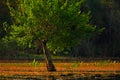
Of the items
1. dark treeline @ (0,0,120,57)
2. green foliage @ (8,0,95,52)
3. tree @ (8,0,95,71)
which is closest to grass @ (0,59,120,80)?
tree @ (8,0,95,71)

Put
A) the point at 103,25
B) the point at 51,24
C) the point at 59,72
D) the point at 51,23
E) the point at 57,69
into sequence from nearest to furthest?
the point at 59,72 → the point at 51,23 → the point at 51,24 → the point at 57,69 → the point at 103,25

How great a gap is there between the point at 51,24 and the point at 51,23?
0.21 metres

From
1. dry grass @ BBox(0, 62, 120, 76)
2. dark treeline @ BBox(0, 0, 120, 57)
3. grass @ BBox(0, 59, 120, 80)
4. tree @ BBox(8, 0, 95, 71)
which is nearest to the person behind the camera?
grass @ BBox(0, 59, 120, 80)

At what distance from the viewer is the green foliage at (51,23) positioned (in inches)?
1955

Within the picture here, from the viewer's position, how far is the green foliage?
1955 inches

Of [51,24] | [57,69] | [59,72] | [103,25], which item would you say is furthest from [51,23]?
[103,25]

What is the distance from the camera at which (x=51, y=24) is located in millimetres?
49781

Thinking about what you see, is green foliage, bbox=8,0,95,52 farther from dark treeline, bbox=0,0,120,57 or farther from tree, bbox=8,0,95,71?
dark treeline, bbox=0,0,120,57

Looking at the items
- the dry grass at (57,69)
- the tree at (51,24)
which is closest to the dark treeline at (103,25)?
the dry grass at (57,69)

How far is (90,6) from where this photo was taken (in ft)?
308

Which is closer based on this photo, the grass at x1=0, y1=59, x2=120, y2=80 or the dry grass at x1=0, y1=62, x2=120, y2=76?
the grass at x1=0, y1=59, x2=120, y2=80

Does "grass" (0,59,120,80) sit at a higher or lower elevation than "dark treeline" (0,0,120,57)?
higher

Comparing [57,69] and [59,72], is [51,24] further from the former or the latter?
[57,69]

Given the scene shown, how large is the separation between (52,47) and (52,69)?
2.70 m
